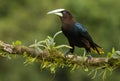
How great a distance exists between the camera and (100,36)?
21234 millimetres

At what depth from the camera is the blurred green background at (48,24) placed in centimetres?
2072

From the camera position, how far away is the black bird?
600cm

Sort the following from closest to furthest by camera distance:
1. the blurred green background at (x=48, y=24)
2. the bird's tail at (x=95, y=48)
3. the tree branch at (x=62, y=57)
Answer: the tree branch at (x=62, y=57)
the bird's tail at (x=95, y=48)
the blurred green background at (x=48, y=24)

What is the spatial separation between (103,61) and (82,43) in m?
1.12

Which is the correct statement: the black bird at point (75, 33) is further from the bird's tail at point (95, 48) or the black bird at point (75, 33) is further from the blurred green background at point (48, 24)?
the blurred green background at point (48, 24)

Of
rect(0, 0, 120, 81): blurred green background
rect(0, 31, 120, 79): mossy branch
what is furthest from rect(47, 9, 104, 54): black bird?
rect(0, 0, 120, 81): blurred green background

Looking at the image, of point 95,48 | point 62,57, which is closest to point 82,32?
point 95,48

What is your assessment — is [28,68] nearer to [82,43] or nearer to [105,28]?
[105,28]

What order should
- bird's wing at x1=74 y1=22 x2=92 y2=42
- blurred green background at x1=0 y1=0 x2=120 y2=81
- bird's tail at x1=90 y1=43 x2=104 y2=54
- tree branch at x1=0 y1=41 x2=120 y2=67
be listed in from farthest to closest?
blurred green background at x1=0 y1=0 x2=120 y2=81 → bird's wing at x1=74 y1=22 x2=92 y2=42 → bird's tail at x1=90 y1=43 x2=104 y2=54 → tree branch at x1=0 y1=41 x2=120 y2=67

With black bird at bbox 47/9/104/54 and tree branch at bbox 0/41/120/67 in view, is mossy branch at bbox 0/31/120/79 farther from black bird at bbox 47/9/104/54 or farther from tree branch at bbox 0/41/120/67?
black bird at bbox 47/9/104/54

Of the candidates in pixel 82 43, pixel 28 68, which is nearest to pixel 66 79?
pixel 28 68

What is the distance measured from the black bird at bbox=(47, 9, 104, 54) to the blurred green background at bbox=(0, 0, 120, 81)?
1404 cm

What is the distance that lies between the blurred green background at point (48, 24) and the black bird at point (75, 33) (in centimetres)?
1404

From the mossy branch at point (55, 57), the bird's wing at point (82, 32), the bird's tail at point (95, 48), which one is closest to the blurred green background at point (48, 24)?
the bird's wing at point (82, 32)
